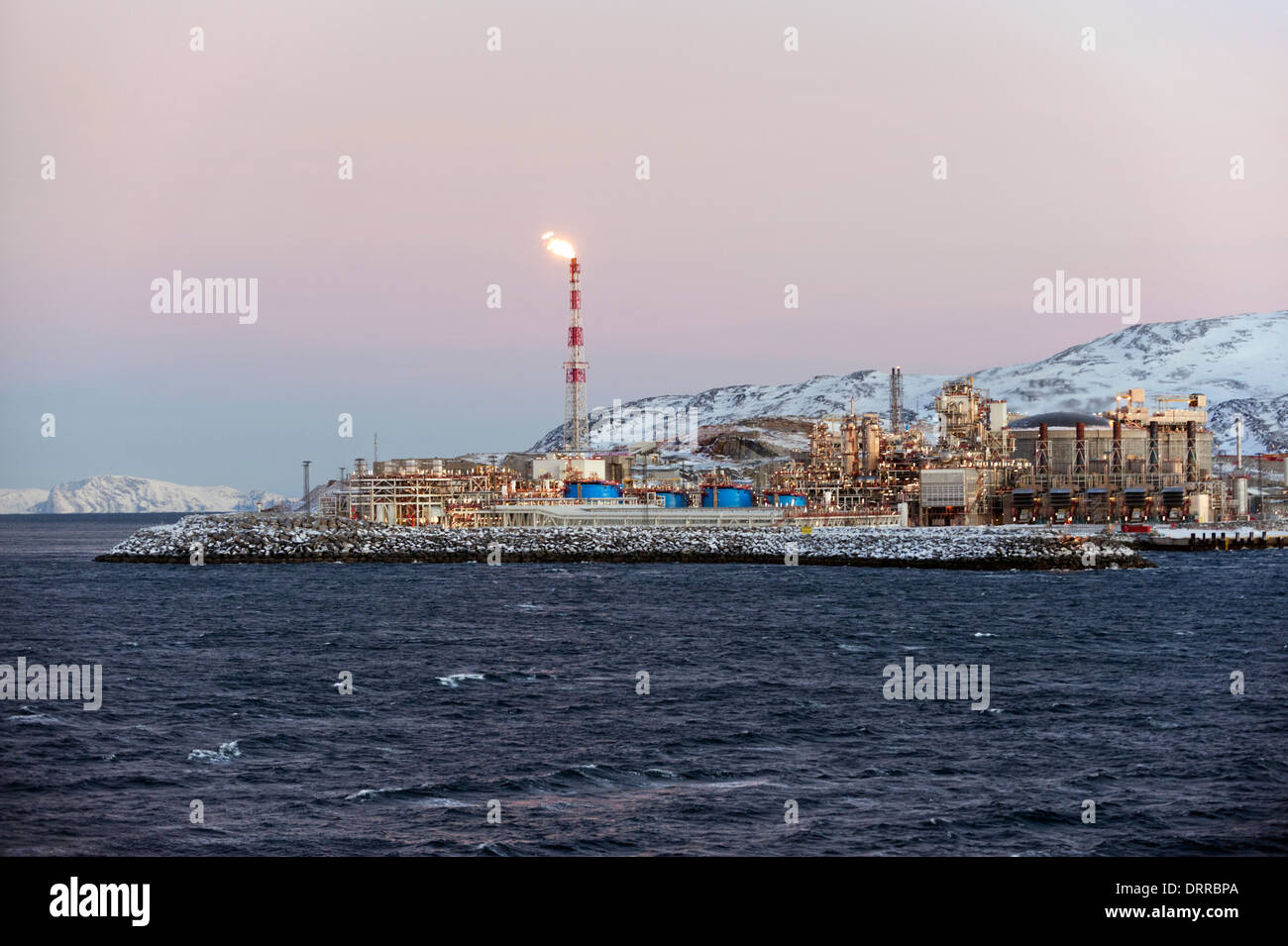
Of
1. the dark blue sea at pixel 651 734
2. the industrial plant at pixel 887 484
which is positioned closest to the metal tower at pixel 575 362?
the industrial plant at pixel 887 484

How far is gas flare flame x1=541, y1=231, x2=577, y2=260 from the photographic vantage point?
12662cm

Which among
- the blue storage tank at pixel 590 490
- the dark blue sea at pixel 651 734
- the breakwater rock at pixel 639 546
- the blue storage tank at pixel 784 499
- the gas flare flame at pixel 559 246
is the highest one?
the gas flare flame at pixel 559 246

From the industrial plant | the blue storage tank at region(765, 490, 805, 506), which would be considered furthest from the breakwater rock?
the blue storage tank at region(765, 490, 805, 506)

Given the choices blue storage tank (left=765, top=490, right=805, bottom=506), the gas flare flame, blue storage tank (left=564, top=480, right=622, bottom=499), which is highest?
the gas flare flame

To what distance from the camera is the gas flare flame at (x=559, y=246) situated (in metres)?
127

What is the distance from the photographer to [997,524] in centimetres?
13400

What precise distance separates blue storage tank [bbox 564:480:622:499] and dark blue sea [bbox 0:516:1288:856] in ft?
235

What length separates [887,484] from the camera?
135 m

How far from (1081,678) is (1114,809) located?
1730 centimetres

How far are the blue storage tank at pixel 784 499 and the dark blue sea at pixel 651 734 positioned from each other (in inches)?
2724

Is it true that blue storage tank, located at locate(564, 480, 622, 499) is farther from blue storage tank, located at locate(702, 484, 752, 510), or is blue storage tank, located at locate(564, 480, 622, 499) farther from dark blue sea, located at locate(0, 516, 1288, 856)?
dark blue sea, located at locate(0, 516, 1288, 856)

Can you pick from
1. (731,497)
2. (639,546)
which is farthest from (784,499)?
(639,546)

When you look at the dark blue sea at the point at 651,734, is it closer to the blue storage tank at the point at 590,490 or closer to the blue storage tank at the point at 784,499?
the blue storage tank at the point at 784,499
